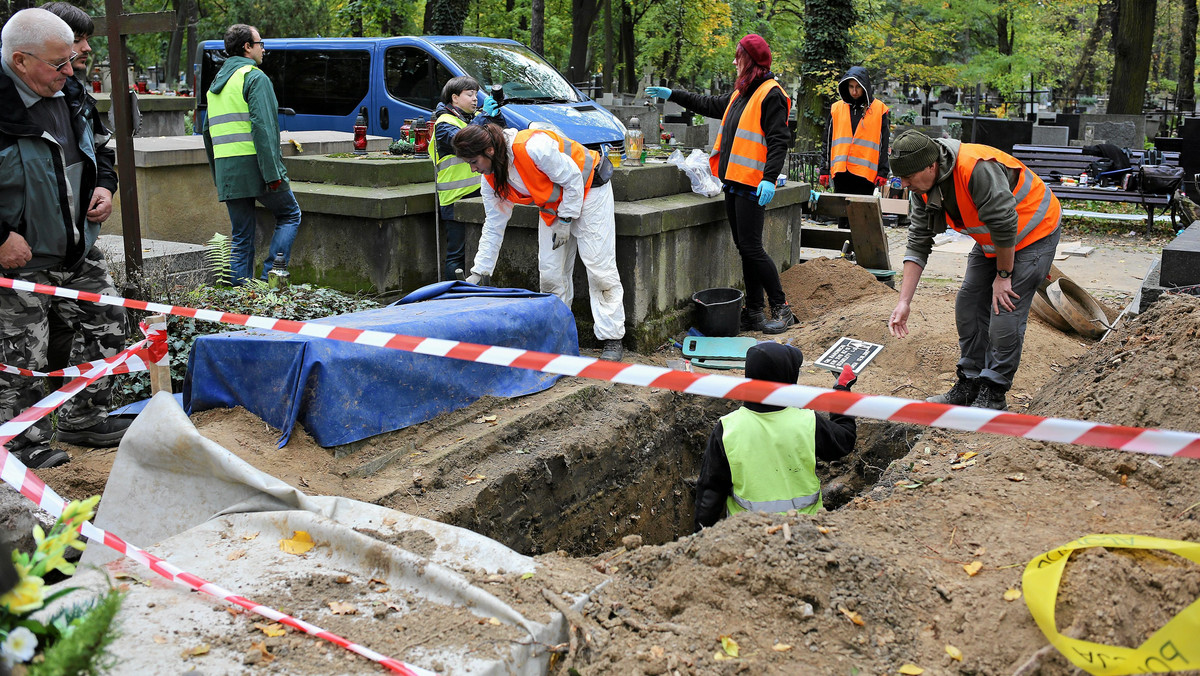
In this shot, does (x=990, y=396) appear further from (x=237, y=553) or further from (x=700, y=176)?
(x=237, y=553)

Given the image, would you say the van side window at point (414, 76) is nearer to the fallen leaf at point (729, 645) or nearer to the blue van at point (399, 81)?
the blue van at point (399, 81)

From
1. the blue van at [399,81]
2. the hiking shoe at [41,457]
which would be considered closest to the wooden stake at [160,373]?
the hiking shoe at [41,457]

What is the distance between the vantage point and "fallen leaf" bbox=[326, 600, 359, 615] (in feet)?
9.39

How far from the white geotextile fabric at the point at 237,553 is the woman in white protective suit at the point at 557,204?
2.58 meters

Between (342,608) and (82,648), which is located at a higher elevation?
(82,648)

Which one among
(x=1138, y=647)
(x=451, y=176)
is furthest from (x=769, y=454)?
(x=451, y=176)

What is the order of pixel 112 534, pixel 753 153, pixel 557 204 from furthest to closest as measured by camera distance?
pixel 753 153 < pixel 557 204 < pixel 112 534

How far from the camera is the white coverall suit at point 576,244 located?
5859mm

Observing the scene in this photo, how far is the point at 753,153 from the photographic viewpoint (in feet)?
22.4

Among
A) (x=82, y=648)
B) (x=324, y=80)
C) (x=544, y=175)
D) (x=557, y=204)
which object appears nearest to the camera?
(x=82, y=648)

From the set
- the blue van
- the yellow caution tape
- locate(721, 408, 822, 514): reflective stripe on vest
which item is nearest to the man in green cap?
locate(721, 408, 822, 514): reflective stripe on vest

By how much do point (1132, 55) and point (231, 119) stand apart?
19847 millimetres

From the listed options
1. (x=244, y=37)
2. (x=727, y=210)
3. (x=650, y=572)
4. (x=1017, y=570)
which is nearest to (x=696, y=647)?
(x=650, y=572)

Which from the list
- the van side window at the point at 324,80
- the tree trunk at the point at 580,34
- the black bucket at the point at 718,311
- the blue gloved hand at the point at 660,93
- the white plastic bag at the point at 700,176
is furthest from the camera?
the tree trunk at the point at 580,34
